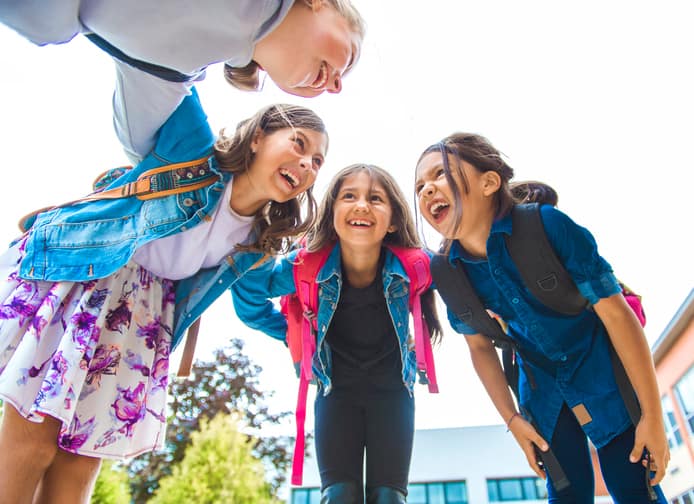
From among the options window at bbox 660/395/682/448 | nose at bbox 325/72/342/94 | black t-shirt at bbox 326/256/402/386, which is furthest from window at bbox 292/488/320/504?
nose at bbox 325/72/342/94

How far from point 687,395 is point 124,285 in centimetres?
1211

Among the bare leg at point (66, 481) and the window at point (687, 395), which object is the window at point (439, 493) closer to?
the window at point (687, 395)

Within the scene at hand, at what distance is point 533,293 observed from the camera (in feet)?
5.59

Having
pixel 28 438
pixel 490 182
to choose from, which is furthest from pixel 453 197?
pixel 28 438

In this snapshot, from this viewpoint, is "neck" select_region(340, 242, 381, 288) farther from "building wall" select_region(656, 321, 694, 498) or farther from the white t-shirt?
"building wall" select_region(656, 321, 694, 498)

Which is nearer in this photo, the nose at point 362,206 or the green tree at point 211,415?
the nose at point 362,206

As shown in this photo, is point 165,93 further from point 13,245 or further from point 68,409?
point 68,409

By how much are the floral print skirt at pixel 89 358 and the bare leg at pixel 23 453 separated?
4cm

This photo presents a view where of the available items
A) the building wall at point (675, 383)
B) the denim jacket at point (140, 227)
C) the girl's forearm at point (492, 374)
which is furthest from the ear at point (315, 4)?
the building wall at point (675, 383)

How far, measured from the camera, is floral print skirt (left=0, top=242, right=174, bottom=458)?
128cm

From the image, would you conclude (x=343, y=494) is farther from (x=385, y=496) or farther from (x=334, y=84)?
(x=334, y=84)

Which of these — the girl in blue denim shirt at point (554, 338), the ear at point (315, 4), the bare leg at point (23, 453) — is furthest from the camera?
the girl in blue denim shirt at point (554, 338)

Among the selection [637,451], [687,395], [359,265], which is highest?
[687,395]

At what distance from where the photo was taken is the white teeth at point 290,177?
1844mm
